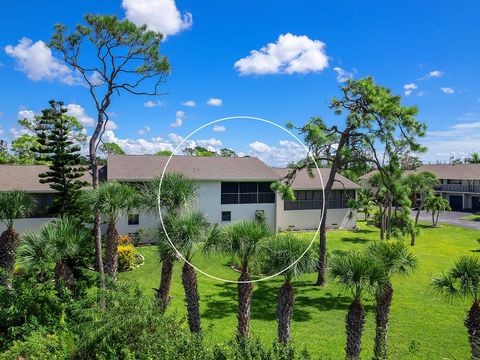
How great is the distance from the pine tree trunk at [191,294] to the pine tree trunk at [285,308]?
8.84 feet

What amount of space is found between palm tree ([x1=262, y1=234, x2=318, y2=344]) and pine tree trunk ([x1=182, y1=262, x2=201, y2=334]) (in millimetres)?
2442

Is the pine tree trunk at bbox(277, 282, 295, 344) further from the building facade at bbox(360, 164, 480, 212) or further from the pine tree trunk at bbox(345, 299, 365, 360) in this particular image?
the building facade at bbox(360, 164, 480, 212)

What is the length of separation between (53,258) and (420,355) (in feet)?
42.7

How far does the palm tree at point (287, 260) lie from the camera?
9758 mm

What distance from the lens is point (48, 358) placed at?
8008 millimetres

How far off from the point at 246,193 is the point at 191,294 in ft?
59.2

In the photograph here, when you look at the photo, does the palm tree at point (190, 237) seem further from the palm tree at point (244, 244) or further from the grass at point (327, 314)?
the grass at point (327, 314)

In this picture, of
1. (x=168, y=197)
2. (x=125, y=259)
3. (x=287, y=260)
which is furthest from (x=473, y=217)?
(x=168, y=197)

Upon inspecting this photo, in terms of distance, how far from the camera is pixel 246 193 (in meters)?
29.1

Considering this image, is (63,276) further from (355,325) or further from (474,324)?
(474,324)

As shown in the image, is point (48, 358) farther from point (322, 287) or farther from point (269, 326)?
point (322, 287)

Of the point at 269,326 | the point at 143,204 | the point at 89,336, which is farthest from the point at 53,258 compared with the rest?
the point at 269,326

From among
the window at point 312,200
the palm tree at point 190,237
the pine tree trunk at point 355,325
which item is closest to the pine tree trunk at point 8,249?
the palm tree at point 190,237

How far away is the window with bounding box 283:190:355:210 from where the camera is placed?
3475 cm
